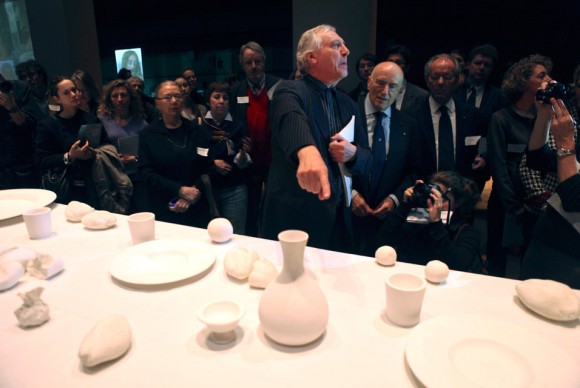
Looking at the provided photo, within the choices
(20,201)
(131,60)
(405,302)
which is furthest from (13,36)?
(405,302)

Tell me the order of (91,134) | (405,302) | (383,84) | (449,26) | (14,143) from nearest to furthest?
(405,302), (383,84), (91,134), (14,143), (449,26)

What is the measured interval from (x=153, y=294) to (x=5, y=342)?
0.33 m

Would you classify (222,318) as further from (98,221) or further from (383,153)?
(383,153)

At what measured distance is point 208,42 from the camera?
291 inches

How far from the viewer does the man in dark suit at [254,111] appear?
9.98ft

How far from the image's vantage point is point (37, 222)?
1412 mm

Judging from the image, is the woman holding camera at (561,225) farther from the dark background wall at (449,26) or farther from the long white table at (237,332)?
the dark background wall at (449,26)

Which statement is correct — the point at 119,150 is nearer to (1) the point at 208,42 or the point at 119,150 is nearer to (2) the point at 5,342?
(2) the point at 5,342

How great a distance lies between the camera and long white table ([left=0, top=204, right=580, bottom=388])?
0.73 meters

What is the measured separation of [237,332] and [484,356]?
522 millimetres

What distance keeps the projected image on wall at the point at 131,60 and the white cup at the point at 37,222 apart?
785 centimetres

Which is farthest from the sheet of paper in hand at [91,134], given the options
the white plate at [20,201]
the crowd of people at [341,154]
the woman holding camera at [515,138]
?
the woman holding camera at [515,138]

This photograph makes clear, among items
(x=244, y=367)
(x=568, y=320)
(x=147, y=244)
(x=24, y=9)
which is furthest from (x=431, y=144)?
(x=24, y=9)

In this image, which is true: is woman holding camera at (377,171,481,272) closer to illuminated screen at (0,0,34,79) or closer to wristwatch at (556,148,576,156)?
wristwatch at (556,148,576,156)
